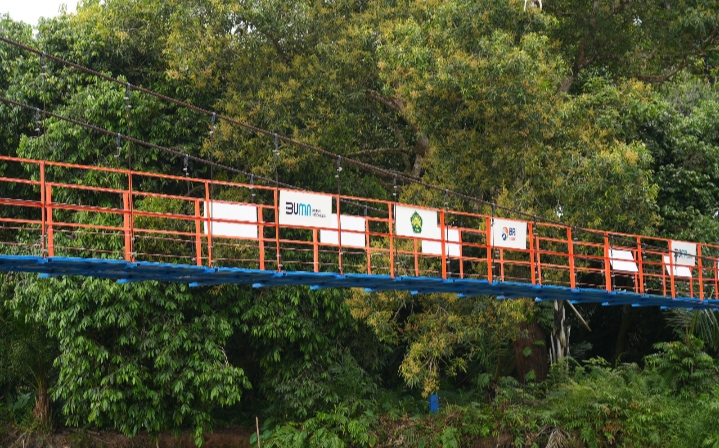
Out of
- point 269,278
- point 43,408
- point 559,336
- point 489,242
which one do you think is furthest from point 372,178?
point 269,278

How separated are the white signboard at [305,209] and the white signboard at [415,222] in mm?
859

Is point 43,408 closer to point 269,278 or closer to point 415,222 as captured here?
point 269,278

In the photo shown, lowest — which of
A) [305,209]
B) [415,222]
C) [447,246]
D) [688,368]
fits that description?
[688,368]

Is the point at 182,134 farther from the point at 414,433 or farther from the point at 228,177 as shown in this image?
the point at 414,433

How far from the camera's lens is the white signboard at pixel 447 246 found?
12.4 meters

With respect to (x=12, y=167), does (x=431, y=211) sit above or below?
below

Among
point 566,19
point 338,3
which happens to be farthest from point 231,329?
point 566,19

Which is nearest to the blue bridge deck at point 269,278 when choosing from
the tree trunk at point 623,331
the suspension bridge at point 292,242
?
the suspension bridge at point 292,242

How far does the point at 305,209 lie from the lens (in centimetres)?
1081

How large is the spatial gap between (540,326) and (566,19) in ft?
19.0

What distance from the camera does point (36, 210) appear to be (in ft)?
55.1

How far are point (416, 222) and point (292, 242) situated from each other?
215 cm

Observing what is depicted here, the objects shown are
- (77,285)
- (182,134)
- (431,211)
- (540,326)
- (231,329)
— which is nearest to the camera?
(431,211)

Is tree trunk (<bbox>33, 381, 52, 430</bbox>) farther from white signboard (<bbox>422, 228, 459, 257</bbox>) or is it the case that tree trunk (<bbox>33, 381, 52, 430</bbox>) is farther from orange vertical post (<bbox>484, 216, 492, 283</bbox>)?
orange vertical post (<bbox>484, 216, 492, 283</bbox>)
